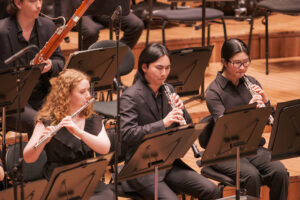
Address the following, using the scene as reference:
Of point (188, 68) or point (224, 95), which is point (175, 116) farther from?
point (188, 68)

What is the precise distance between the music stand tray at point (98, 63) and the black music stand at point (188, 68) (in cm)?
42

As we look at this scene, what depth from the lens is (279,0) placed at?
18.0ft

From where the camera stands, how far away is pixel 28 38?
357 centimetres

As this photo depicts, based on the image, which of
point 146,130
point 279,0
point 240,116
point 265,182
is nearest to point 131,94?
point 146,130

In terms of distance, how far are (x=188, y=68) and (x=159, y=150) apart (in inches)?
52.8

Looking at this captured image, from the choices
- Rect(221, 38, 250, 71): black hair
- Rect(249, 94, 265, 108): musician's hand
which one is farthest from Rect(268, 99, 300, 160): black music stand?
Rect(221, 38, 250, 71): black hair

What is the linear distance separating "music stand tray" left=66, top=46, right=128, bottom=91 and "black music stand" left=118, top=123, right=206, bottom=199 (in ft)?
3.12

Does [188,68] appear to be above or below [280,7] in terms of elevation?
below

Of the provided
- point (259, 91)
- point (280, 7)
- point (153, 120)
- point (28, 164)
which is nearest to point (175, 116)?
point (153, 120)

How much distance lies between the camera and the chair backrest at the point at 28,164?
2805 millimetres

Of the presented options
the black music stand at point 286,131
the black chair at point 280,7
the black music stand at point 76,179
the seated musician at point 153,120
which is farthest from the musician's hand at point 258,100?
the black chair at point 280,7

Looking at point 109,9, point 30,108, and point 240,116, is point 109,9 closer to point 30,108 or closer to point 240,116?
point 30,108

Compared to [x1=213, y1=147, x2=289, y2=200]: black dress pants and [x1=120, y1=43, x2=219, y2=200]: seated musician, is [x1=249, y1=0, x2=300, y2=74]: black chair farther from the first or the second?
[x1=120, y1=43, x2=219, y2=200]: seated musician

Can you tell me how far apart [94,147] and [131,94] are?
43cm
